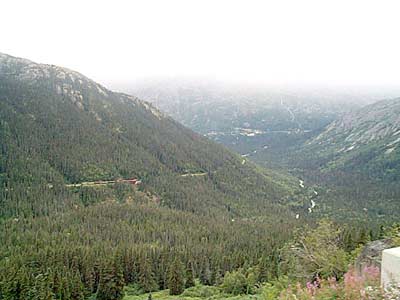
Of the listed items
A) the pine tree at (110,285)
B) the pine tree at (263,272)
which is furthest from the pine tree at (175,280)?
the pine tree at (263,272)

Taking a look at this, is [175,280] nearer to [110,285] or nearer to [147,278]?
[147,278]

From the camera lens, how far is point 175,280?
92.9m

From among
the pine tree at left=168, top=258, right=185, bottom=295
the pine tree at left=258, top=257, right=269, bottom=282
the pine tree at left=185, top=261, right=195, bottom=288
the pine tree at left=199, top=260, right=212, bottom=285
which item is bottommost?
the pine tree at left=199, top=260, right=212, bottom=285

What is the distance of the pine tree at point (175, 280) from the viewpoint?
Answer: 92.1m

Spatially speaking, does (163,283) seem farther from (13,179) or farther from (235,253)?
(13,179)

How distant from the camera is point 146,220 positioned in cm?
16575

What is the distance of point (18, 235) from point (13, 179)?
61741 mm

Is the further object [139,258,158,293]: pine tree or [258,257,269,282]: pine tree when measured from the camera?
[139,258,158,293]: pine tree

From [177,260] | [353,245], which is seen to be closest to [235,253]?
Result: [177,260]

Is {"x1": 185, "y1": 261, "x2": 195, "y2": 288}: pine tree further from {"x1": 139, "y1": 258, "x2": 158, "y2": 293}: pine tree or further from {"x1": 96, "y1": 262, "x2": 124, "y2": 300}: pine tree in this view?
{"x1": 96, "y1": 262, "x2": 124, "y2": 300}: pine tree

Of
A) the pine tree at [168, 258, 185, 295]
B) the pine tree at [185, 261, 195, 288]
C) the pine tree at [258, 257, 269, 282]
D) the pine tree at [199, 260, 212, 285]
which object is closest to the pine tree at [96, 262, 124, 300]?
the pine tree at [168, 258, 185, 295]

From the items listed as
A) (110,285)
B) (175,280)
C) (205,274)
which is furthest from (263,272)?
(110,285)

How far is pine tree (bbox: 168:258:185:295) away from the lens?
92056 millimetres

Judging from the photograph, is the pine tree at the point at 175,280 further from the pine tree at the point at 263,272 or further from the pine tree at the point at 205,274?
the pine tree at the point at 263,272
